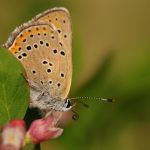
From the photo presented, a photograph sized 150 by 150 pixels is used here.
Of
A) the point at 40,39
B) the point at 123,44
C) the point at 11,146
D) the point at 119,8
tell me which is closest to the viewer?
the point at 11,146

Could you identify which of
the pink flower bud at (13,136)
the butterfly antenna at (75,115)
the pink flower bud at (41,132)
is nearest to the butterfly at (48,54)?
the butterfly antenna at (75,115)

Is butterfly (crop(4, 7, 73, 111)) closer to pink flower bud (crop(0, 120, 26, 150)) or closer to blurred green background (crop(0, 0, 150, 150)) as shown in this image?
blurred green background (crop(0, 0, 150, 150))

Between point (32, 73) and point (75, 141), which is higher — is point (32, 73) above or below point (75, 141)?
above

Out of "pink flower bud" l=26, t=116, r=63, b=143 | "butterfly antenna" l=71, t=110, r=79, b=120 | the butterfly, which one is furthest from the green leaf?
"butterfly antenna" l=71, t=110, r=79, b=120

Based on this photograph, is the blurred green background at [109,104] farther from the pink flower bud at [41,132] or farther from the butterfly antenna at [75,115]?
the pink flower bud at [41,132]

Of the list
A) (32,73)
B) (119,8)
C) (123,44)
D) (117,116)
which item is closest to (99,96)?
(117,116)

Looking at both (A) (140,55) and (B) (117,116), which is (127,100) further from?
(A) (140,55)
